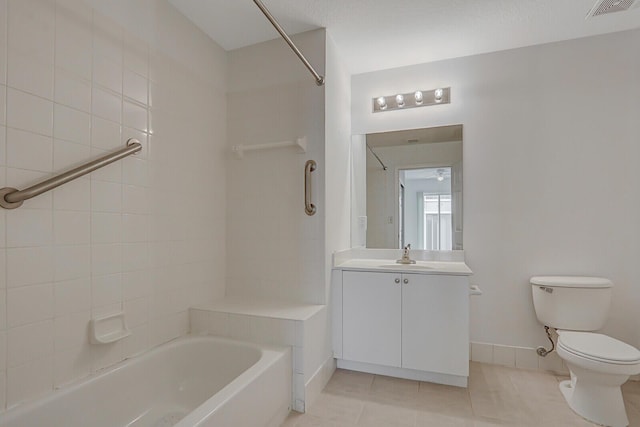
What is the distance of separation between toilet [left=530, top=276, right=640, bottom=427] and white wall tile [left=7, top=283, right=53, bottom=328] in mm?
2521

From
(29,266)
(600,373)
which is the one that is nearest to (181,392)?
(29,266)

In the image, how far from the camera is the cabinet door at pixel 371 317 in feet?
6.81

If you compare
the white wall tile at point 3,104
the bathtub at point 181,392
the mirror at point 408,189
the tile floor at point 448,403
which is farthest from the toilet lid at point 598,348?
the white wall tile at point 3,104

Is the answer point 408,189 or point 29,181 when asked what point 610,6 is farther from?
point 29,181

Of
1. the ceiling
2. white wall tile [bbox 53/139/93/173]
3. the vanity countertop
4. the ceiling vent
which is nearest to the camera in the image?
white wall tile [bbox 53/139/93/173]

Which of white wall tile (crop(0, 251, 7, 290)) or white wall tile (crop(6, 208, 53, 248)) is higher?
white wall tile (crop(6, 208, 53, 248))

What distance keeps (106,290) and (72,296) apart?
0.15 m

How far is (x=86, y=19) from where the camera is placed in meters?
1.42

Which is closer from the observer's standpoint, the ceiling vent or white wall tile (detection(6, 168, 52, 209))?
white wall tile (detection(6, 168, 52, 209))

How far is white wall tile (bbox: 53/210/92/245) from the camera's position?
1.29 metres

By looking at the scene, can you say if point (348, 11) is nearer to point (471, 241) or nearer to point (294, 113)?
point (294, 113)

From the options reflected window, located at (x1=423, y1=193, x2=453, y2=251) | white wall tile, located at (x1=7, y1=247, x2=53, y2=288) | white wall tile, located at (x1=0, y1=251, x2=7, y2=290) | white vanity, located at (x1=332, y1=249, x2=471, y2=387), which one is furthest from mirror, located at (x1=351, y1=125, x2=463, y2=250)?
white wall tile, located at (x1=0, y1=251, x2=7, y2=290)

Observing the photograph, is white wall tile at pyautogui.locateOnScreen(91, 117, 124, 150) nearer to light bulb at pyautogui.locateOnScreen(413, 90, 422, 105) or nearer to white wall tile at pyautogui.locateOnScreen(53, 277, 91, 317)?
white wall tile at pyautogui.locateOnScreen(53, 277, 91, 317)

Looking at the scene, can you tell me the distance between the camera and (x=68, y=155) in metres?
1.33
